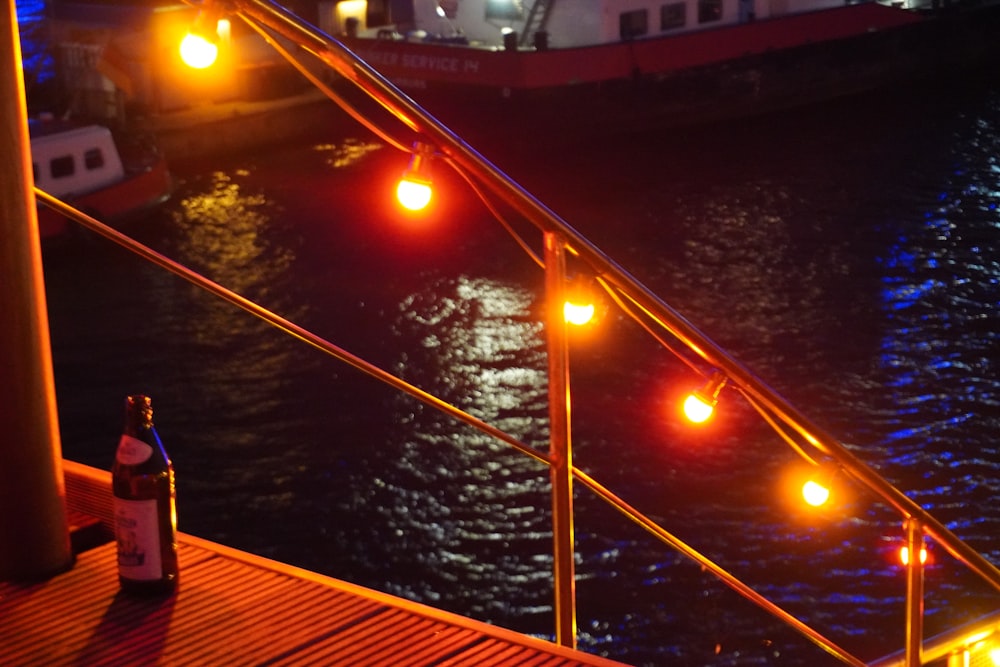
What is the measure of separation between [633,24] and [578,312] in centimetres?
2115

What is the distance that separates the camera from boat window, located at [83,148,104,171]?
58.2ft

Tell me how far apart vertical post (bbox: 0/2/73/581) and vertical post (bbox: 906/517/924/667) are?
64.5 inches

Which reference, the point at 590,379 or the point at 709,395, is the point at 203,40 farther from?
the point at 590,379

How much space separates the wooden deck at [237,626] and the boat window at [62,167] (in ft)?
53.6

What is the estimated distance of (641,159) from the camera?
21.6m

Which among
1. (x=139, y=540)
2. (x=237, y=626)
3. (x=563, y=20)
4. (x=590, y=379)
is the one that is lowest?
(x=590, y=379)

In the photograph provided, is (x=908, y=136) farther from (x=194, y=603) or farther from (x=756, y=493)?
(x=194, y=603)

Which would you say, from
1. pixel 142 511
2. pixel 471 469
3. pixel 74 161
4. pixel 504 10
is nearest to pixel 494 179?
pixel 142 511

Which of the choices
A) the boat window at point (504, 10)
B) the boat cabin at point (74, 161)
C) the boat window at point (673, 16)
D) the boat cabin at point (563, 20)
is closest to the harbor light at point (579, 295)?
the boat cabin at point (74, 161)

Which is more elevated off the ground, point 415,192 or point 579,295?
point 415,192

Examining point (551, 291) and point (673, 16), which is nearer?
point (551, 291)

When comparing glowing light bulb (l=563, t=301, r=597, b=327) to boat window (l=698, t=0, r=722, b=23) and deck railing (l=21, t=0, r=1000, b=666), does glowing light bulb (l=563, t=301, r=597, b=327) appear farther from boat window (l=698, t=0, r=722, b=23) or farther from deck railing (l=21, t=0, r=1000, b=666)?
boat window (l=698, t=0, r=722, b=23)

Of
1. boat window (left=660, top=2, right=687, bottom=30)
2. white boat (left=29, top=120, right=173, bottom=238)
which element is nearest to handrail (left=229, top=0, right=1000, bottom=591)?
white boat (left=29, top=120, right=173, bottom=238)

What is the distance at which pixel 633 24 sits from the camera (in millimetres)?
22625
